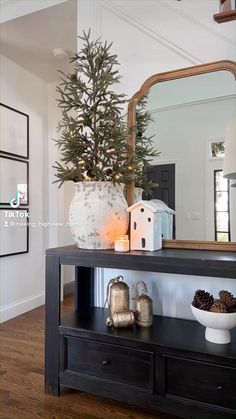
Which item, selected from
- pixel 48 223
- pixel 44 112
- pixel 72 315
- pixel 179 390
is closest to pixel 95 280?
pixel 72 315

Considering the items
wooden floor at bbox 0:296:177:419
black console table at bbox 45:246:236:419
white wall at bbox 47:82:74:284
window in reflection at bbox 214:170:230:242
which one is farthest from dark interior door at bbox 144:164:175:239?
white wall at bbox 47:82:74:284

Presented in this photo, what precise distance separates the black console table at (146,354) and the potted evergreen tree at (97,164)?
17 centimetres

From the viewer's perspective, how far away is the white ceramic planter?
1.48m

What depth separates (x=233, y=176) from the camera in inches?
60.8

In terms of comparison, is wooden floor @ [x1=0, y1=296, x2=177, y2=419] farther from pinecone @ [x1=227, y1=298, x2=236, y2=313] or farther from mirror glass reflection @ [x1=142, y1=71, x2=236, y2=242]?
mirror glass reflection @ [x1=142, y1=71, x2=236, y2=242]

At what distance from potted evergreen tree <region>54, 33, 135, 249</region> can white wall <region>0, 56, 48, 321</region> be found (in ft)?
5.11

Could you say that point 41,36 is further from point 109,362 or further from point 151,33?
point 109,362

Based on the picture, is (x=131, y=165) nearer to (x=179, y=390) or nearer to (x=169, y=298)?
(x=169, y=298)

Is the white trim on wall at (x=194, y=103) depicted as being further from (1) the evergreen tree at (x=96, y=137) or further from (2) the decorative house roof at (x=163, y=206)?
(2) the decorative house roof at (x=163, y=206)

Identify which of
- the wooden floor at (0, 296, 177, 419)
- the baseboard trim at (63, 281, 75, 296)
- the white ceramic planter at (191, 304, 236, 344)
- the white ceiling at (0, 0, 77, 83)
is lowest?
the wooden floor at (0, 296, 177, 419)

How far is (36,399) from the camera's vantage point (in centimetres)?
174

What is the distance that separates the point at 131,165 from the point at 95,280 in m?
0.86

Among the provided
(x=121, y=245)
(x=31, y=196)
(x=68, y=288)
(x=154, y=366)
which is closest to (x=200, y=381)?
(x=154, y=366)

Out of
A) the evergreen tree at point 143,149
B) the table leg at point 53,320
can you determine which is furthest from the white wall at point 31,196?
the evergreen tree at point 143,149
